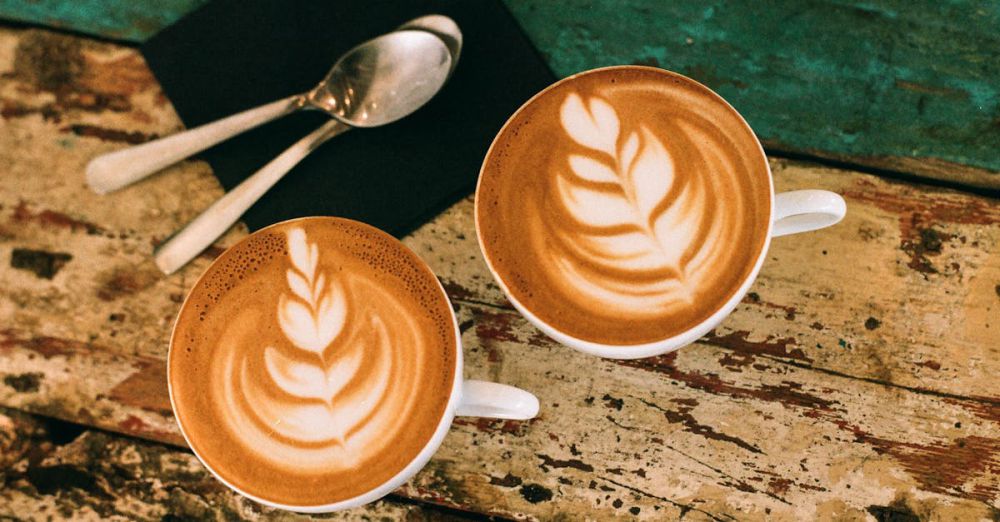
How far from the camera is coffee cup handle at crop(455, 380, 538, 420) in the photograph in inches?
26.3

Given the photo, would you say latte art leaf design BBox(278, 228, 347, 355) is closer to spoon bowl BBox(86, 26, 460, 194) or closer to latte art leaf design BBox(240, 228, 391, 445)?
latte art leaf design BBox(240, 228, 391, 445)

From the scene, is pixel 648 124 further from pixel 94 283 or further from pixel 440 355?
pixel 94 283

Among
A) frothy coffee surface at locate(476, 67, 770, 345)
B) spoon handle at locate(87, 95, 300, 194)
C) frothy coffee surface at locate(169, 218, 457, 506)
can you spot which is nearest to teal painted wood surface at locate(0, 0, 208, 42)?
spoon handle at locate(87, 95, 300, 194)

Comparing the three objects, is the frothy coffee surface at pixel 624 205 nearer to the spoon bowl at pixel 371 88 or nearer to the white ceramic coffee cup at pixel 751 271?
the white ceramic coffee cup at pixel 751 271

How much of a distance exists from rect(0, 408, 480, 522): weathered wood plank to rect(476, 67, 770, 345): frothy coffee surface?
12.1 inches

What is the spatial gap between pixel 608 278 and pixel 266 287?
32cm

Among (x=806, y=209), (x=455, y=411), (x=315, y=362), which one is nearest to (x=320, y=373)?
(x=315, y=362)

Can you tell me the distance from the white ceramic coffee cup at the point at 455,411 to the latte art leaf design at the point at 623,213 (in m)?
0.13

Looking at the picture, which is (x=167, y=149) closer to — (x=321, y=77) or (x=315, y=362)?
(x=321, y=77)

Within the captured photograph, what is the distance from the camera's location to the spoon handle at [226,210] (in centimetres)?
77

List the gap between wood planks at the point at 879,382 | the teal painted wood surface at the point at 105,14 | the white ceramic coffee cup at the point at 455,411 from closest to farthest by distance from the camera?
the white ceramic coffee cup at the point at 455,411, the gap between wood planks at the point at 879,382, the teal painted wood surface at the point at 105,14

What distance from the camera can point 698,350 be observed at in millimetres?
765

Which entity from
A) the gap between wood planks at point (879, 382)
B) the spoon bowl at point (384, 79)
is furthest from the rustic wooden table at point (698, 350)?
the spoon bowl at point (384, 79)

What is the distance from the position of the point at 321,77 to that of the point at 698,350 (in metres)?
0.54
